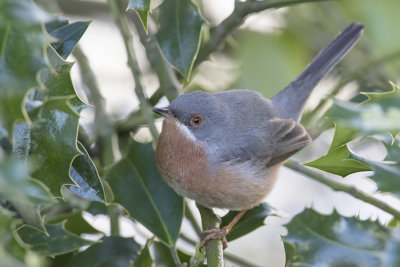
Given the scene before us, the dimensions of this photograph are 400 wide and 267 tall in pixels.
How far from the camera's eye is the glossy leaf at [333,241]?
7.43 feet

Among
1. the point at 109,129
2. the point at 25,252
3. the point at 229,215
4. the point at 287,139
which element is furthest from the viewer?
the point at 287,139

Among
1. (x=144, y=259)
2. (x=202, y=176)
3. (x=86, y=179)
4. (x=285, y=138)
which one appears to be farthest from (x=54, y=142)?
(x=285, y=138)

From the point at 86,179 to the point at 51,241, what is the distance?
0.34m

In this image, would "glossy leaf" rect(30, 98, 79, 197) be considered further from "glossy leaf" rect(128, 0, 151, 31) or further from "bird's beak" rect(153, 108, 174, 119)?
"bird's beak" rect(153, 108, 174, 119)

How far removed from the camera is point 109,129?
12.8 ft

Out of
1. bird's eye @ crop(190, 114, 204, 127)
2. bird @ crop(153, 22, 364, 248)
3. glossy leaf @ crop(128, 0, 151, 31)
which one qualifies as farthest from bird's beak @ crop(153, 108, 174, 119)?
glossy leaf @ crop(128, 0, 151, 31)

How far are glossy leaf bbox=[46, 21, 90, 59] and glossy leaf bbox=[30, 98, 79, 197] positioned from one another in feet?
2.13

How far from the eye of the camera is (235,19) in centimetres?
377

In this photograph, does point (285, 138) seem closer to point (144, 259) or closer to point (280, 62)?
point (280, 62)

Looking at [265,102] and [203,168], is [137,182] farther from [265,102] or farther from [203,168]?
[265,102]

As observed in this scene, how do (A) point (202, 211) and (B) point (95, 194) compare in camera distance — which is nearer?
(B) point (95, 194)

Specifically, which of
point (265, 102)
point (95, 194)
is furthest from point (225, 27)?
point (95, 194)

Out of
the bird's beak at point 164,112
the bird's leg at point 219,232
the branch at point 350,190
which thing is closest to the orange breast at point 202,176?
the bird's beak at point 164,112

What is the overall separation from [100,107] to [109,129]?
24 cm
